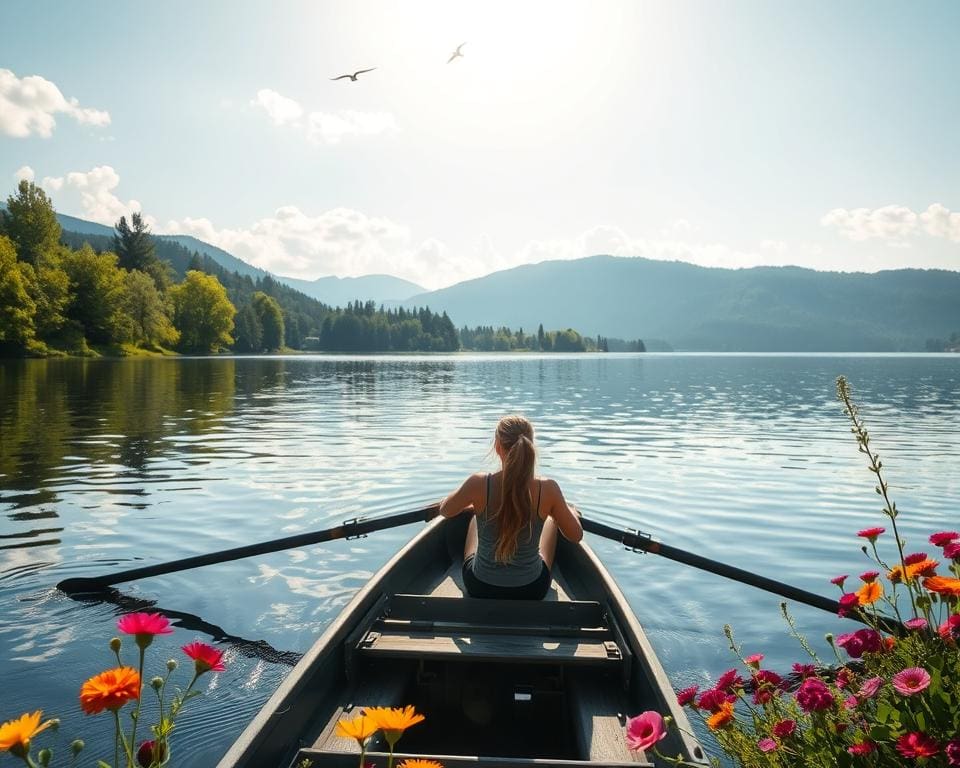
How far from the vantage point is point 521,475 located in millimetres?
6105

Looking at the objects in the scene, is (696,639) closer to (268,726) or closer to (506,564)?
(506,564)

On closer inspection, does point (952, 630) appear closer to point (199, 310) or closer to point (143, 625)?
point (143, 625)

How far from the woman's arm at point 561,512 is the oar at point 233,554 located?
2197mm

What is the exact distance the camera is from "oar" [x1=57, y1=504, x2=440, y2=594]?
8359mm

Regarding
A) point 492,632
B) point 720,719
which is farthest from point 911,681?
point 492,632

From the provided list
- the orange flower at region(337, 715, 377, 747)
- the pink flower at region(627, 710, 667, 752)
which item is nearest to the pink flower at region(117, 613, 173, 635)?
the orange flower at region(337, 715, 377, 747)

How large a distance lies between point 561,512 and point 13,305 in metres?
72.1

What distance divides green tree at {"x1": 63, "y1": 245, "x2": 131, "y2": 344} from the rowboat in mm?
81132

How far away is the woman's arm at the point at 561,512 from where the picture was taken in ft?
20.6

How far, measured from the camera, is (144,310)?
282ft

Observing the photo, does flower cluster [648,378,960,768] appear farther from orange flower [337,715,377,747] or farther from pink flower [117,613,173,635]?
pink flower [117,613,173,635]

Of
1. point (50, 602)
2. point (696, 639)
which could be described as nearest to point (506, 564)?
point (696, 639)

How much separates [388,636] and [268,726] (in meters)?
1.73

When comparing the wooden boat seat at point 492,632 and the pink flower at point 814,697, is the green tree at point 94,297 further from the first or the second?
the pink flower at point 814,697
